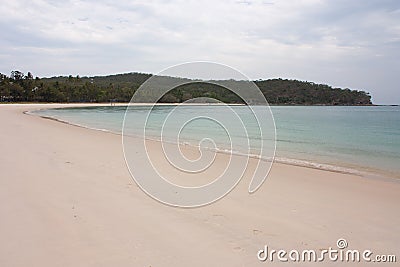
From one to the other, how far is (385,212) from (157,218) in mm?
3460

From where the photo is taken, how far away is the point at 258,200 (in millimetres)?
5434

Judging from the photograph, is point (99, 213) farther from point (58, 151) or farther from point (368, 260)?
point (58, 151)

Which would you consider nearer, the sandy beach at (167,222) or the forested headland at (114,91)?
the sandy beach at (167,222)
